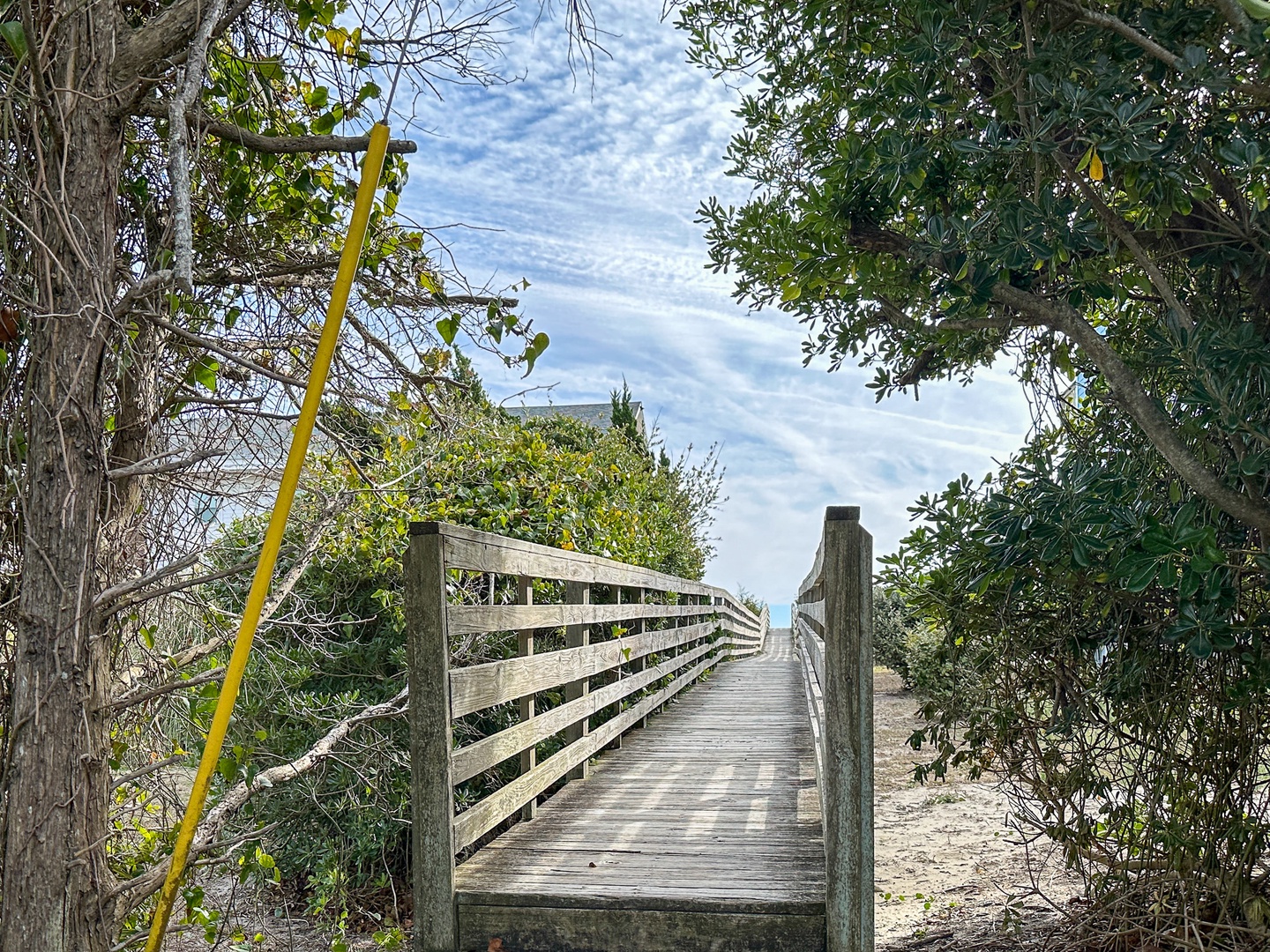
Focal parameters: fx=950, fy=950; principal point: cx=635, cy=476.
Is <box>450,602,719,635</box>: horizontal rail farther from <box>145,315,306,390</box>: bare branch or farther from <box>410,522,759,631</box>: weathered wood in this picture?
<box>145,315,306,390</box>: bare branch

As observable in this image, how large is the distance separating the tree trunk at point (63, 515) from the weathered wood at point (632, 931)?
3.73ft

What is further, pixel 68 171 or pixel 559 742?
pixel 559 742

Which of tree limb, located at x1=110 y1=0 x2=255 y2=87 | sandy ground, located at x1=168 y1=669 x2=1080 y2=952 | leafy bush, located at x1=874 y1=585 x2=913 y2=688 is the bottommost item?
sandy ground, located at x1=168 y1=669 x2=1080 y2=952

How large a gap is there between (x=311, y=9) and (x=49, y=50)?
81cm

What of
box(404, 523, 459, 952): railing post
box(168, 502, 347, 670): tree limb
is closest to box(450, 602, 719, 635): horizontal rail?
box(404, 523, 459, 952): railing post

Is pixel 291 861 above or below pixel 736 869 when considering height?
below

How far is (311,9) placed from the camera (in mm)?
3043

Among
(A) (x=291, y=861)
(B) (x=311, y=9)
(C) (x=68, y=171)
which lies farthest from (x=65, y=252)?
(A) (x=291, y=861)

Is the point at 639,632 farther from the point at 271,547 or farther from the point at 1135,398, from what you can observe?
the point at 271,547

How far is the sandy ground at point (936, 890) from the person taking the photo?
455 centimetres

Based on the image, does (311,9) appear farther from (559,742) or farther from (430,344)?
(559,742)

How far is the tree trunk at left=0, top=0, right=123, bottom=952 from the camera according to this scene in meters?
2.50

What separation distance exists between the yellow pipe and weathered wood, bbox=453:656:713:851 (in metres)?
1.13

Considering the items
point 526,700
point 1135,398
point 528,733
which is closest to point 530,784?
point 528,733
